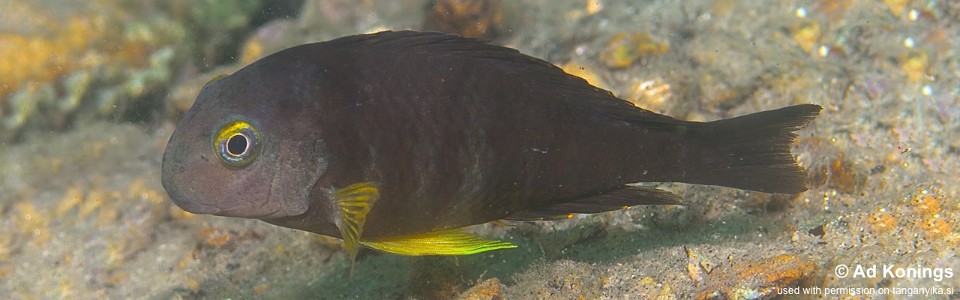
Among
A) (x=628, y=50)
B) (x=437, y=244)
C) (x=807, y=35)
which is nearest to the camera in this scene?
(x=437, y=244)

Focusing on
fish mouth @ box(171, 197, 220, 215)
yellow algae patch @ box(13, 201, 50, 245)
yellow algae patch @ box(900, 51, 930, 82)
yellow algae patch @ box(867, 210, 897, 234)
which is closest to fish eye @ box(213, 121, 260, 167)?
fish mouth @ box(171, 197, 220, 215)

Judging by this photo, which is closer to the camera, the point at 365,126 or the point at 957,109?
the point at 365,126

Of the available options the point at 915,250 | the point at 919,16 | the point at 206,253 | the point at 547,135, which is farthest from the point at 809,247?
the point at 206,253

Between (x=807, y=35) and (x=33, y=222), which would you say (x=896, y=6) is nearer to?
(x=807, y=35)

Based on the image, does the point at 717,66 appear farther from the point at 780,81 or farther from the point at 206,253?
the point at 206,253

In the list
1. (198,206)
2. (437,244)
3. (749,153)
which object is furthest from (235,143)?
(749,153)

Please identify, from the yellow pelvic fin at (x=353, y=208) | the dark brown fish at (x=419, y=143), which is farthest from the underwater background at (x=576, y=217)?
the yellow pelvic fin at (x=353, y=208)
